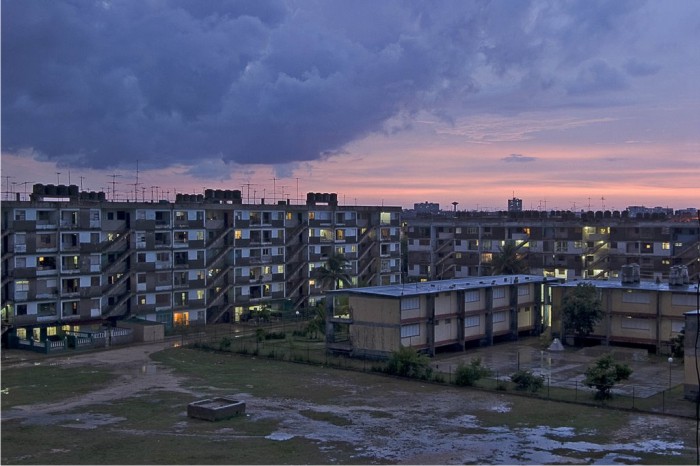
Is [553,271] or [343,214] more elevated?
[343,214]

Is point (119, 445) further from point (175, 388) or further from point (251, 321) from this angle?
point (251, 321)

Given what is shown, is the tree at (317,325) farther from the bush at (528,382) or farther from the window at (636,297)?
the window at (636,297)

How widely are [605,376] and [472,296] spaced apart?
19875mm

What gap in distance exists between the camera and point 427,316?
2111 inches

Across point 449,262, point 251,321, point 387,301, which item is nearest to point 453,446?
point 387,301

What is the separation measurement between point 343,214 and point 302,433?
184ft

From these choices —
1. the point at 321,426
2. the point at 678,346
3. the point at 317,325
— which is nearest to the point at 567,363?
the point at 678,346

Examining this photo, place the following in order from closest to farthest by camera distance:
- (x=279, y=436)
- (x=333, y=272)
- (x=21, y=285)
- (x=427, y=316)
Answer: (x=279, y=436) → (x=427, y=316) → (x=21, y=285) → (x=333, y=272)

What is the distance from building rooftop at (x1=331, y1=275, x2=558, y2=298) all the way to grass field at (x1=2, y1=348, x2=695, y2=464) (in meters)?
8.68

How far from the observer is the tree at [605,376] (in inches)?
1502

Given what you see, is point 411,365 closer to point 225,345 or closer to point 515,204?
point 225,345

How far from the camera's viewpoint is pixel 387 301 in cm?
5184

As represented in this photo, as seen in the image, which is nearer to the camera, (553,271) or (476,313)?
(476,313)

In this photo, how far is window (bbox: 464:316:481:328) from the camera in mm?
56812
